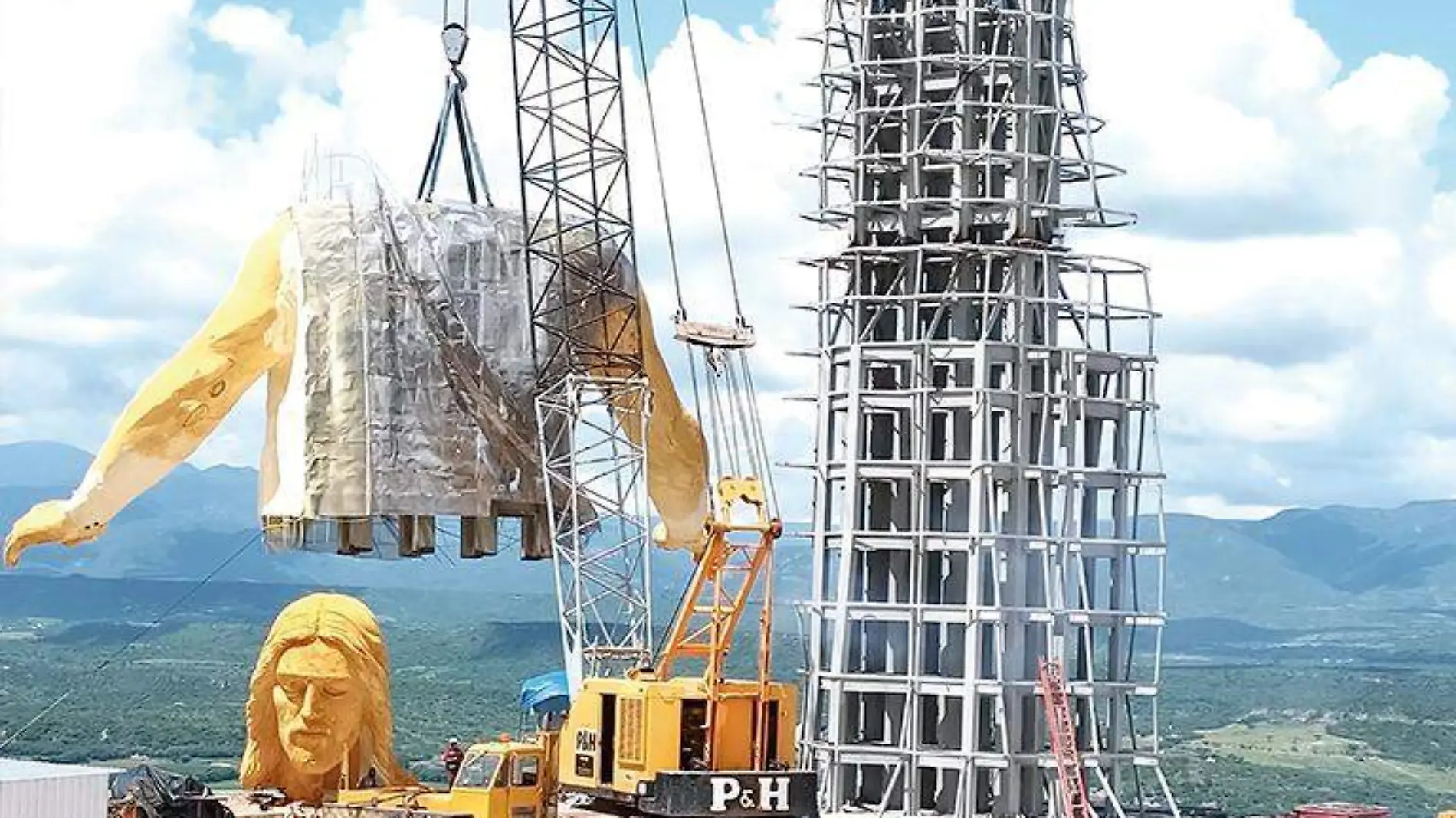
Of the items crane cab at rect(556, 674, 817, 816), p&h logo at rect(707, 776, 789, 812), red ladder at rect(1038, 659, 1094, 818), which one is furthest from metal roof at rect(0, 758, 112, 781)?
red ladder at rect(1038, 659, 1094, 818)

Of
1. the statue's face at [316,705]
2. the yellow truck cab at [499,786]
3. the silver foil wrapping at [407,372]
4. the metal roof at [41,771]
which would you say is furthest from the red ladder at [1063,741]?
the metal roof at [41,771]

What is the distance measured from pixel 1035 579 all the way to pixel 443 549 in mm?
19627

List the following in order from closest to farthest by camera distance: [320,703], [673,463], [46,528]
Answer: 1. [320,703]
2. [46,528]
3. [673,463]

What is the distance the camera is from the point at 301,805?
64125mm

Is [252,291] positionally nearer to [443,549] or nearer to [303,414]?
[303,414]

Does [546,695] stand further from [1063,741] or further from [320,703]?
[1063,741]

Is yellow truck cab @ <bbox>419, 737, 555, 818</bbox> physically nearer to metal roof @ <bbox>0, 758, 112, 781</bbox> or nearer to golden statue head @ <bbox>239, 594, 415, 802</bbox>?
golden statue head @ <bbox>239, 594, 415, 802</bbox>

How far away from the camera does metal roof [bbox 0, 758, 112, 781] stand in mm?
53750

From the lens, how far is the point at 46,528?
69.2 meters

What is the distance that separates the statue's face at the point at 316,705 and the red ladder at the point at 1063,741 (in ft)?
58.4

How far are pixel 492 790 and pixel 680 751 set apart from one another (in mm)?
4519

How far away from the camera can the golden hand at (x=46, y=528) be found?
6894cm

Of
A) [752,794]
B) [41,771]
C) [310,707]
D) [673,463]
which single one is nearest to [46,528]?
[310,707]

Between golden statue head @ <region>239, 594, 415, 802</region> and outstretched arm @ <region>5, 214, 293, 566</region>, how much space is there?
300 inches
